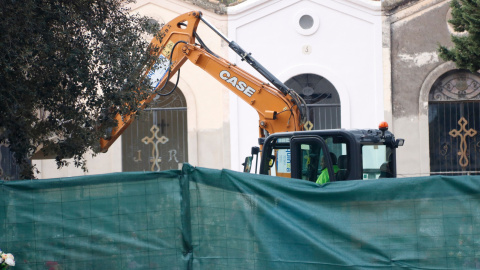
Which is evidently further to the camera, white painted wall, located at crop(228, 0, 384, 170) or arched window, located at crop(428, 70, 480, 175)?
white painted wall, located at crop(228, 0, 384, 170)

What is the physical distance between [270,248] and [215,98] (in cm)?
1171

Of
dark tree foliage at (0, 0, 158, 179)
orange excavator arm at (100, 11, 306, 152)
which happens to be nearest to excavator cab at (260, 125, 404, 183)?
orange excavator arm at (100, 11, 306, 152)

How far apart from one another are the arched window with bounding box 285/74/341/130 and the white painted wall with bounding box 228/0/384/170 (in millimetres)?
206

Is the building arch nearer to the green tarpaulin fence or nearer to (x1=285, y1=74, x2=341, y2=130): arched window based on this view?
(x1=285, y1=74, x2=341, y2=130): arched window

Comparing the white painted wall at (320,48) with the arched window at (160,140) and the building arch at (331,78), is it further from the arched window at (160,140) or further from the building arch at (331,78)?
the arched window at (160,140)

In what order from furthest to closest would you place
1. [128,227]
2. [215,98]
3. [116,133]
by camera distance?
[215,98] → [116,133] → [128,227]

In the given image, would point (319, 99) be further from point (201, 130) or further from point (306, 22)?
point (201, 130)

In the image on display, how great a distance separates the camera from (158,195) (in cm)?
688

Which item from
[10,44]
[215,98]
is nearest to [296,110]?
[10,44]

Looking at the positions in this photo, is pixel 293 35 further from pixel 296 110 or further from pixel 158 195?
pixel 158 195

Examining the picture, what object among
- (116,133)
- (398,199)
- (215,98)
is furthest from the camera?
(215,98)

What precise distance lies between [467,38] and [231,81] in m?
5.40

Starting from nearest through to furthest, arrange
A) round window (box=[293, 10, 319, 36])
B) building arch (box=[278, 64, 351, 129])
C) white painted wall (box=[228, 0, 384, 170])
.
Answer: building arch (box=[278, 64, 351, 129]) < white painted wall (box=[228, 0, 384, 170]) < round window (box=[293, 10, 319, 36])

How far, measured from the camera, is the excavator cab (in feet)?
30.0
